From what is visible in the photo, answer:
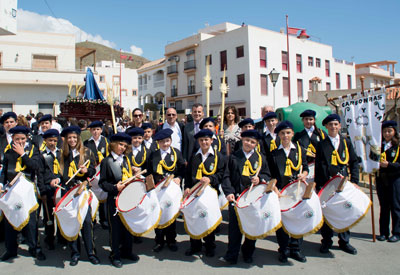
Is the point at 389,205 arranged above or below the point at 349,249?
above

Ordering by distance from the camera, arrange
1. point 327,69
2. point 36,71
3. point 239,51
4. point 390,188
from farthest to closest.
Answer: point 327,69 → point 239,51 → point 36,71 → point 390,188

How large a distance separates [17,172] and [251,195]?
3.20 meters

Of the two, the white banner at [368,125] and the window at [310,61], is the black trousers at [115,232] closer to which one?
the white banner at [368,125]

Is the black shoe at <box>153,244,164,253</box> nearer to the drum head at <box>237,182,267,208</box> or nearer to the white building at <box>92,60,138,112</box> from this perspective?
the drum head at <box>237,182,267,208</box>

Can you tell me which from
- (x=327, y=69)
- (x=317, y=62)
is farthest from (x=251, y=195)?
(x=327, y=69)

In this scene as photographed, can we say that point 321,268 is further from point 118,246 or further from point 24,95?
point 24,95

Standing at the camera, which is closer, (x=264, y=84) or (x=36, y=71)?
(x=36, y=71)

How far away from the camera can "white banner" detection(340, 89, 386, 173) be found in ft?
17.0

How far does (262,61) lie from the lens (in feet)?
100

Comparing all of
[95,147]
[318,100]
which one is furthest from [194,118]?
[318,100]

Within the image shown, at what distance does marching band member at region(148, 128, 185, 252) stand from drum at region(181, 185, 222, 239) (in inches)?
26.1

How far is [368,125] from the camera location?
529 cm

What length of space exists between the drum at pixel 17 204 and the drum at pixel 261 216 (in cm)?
277

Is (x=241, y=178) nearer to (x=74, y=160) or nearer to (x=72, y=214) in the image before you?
(x=72, y=214)
